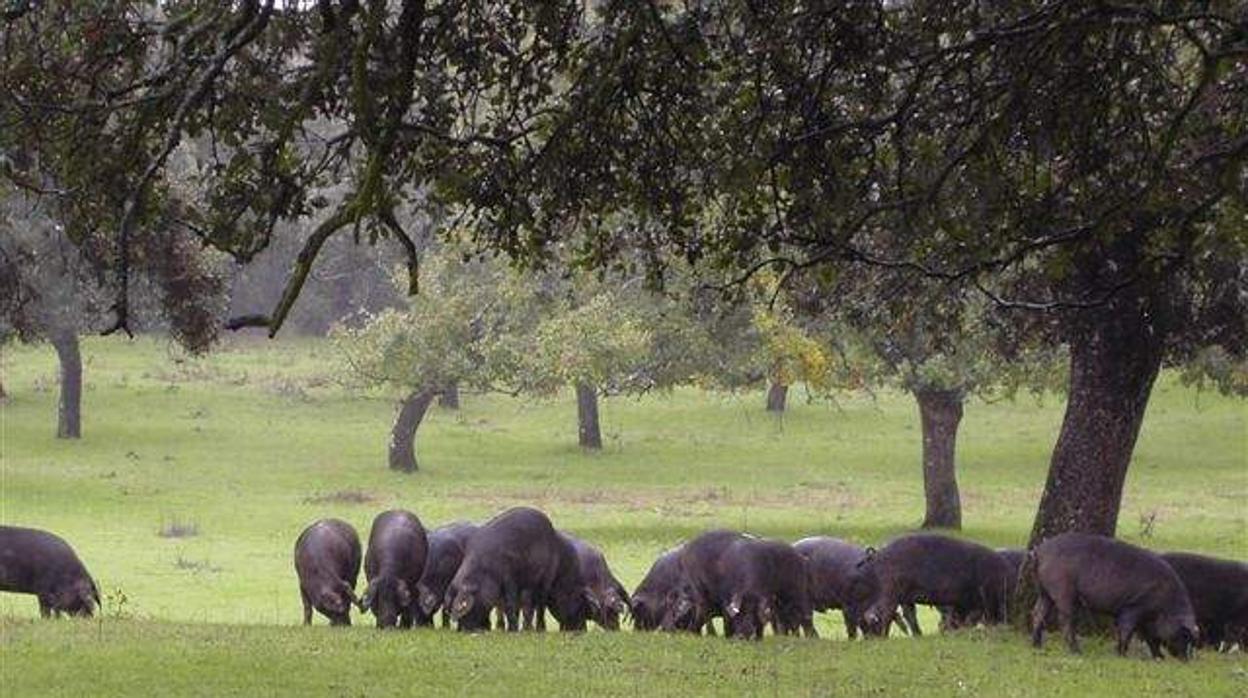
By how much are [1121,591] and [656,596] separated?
5.66 metres

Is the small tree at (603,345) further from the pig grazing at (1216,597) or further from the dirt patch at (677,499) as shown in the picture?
the pig grazing at (1216,597)

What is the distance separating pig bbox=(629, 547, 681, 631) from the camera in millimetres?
21672

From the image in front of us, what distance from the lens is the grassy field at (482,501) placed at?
15.9m

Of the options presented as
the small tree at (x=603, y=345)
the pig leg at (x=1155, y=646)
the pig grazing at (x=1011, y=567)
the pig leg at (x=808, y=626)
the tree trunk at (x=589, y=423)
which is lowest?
the pig leg at (x=808, y=626)

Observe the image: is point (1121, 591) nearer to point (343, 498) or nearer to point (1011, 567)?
point (1011, 567)

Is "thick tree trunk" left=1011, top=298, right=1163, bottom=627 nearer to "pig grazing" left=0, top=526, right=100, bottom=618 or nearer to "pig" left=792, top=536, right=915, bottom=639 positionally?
"pig" left=792, top=536, right=915, bottom=639

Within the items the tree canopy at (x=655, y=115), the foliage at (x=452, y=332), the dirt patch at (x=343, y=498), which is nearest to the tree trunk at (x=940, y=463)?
the foliage at (x=452, y=332)

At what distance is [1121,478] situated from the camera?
20.0 meters

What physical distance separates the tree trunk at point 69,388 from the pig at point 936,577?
35511 millimetres

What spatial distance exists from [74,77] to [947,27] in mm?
5797

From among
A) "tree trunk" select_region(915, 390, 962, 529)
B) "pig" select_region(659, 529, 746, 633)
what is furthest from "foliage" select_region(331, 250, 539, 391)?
"pig" select_region(659, 529, 746, 633)

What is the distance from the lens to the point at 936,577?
2053cm

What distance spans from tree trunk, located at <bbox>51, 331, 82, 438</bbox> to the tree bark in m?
36.9

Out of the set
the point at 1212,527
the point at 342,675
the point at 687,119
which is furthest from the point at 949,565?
the point at 1212,527
